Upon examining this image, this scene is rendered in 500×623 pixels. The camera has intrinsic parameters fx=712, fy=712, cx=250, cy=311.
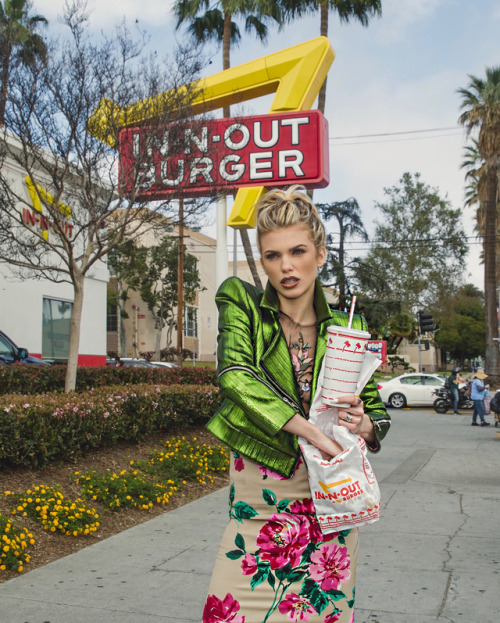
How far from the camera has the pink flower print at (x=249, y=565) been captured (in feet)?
6.91

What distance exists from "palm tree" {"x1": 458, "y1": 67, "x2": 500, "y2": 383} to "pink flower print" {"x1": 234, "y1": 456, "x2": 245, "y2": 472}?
97.0 ft

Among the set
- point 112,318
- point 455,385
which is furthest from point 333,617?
point 112,318

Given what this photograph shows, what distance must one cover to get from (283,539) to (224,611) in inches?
10.4

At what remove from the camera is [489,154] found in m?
30.1

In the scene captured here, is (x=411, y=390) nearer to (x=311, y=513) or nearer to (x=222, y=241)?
(x=222, y=241)

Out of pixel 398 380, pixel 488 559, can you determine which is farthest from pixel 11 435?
pixel 398 380

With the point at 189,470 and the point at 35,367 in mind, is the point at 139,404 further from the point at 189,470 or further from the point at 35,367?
the point at 35,367

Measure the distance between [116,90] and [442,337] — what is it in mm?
57225

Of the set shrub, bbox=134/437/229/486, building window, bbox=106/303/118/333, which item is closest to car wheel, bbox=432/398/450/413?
shrub, bbox=134/437/229/486

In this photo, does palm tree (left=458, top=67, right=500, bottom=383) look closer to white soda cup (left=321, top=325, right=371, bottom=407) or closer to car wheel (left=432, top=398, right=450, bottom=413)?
car wheel (left=432, top=398, right=450, bottom=413)

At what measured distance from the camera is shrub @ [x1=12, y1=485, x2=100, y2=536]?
5.83m

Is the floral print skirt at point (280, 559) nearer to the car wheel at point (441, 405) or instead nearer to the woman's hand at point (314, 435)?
the woman's hand at point (314, 435)

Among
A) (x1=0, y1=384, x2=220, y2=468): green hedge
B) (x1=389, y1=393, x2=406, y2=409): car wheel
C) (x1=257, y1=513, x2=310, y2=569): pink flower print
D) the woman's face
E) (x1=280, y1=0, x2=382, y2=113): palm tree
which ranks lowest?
(x1=389, y1=393, x2=406, y2=409): car wheel

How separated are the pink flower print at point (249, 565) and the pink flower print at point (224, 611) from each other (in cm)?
8
